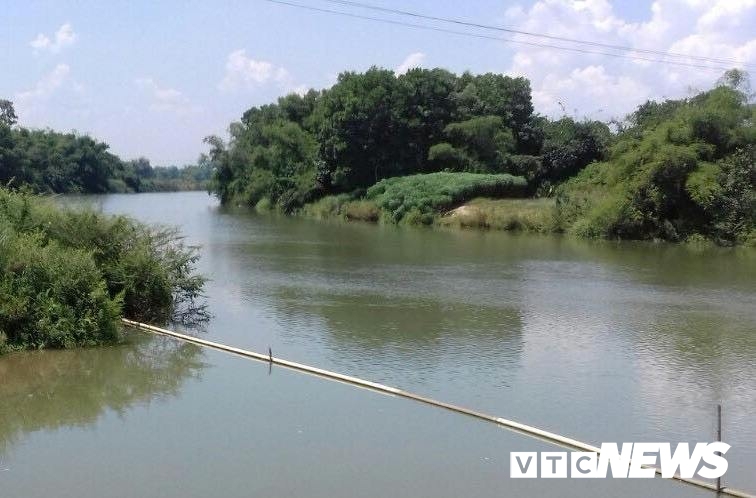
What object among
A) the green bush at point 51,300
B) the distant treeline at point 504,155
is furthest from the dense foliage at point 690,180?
the green bush at point 51,300

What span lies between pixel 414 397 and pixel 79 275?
21.5 ft

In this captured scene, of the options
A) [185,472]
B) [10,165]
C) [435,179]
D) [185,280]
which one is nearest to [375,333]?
[185,280]

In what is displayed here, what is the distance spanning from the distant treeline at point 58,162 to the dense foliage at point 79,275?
66167 mm

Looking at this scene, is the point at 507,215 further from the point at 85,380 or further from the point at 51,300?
the point at 85,380

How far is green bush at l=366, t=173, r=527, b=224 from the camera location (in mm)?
45312

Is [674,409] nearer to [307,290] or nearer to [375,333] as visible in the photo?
[375,333]

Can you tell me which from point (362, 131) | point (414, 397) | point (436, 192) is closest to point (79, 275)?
point (414, 397)

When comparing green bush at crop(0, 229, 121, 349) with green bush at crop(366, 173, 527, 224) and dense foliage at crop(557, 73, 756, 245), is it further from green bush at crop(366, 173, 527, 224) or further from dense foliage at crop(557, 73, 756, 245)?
green bush at crop(366, 173, 527, 224)

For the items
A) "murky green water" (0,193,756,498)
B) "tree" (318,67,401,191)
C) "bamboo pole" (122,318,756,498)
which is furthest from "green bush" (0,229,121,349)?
"tree" (318,67,401,191)

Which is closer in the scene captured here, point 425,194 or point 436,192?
point 436,192

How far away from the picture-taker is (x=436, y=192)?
4581 cm

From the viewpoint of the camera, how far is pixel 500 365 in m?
13.4

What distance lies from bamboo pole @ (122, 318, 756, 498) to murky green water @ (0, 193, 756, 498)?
0.54 feet

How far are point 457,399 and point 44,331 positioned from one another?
7.14m
